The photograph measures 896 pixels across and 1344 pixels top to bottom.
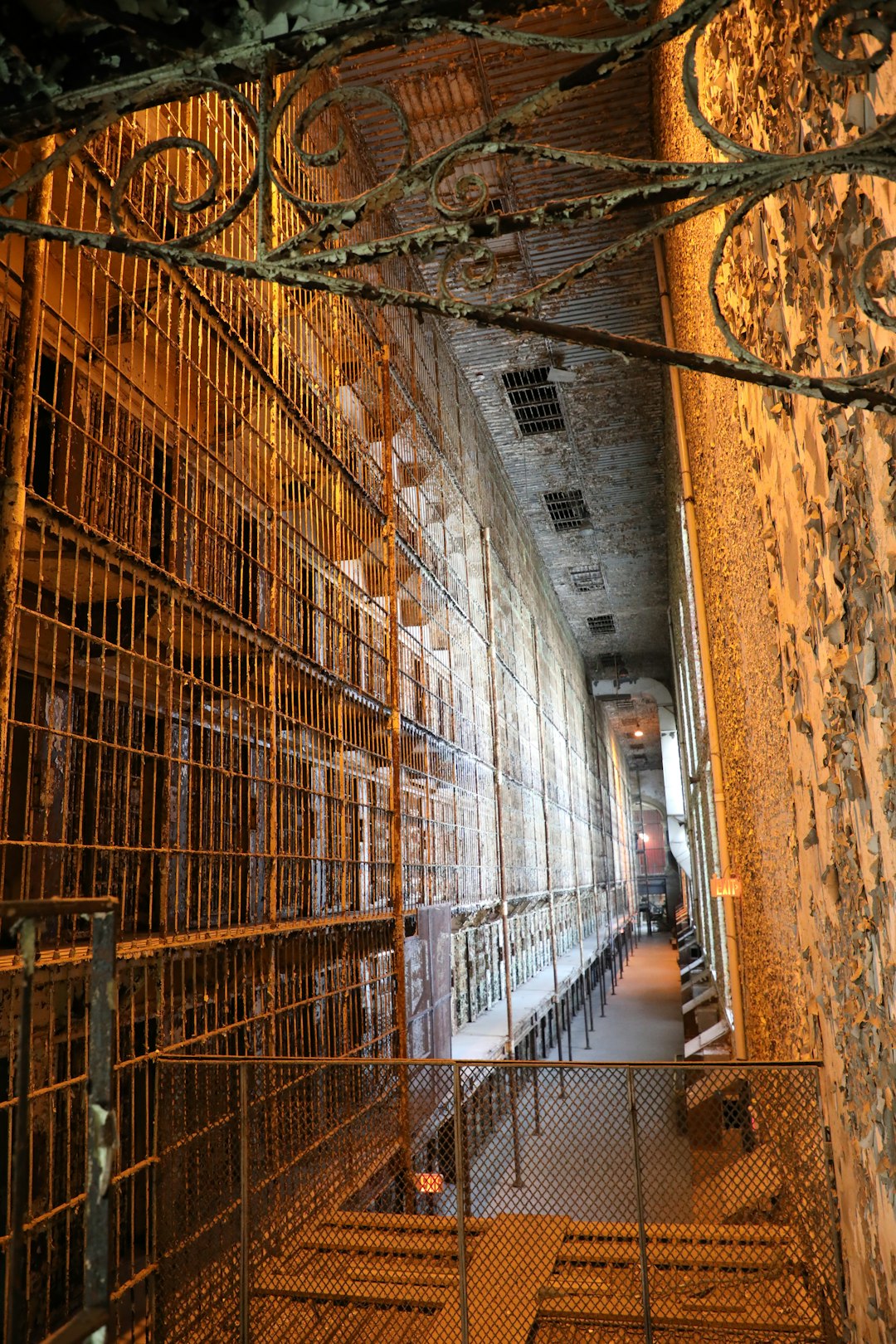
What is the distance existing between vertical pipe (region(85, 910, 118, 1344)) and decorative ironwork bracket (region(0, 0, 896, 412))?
1.26 m

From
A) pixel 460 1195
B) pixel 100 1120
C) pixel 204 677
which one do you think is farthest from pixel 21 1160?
pixel 204 677

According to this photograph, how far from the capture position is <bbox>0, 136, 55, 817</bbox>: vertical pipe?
9.25 ft

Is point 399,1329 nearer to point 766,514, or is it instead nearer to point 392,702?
point 766,514

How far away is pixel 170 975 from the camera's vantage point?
12.5ft

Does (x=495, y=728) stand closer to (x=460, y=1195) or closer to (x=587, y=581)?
(x=460, y=1195)

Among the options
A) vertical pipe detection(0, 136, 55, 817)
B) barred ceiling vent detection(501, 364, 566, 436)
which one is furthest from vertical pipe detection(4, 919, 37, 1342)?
barred ceiling vent detection(501, 364, 566, 436)

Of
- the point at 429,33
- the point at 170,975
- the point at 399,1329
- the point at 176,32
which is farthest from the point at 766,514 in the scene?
the point at 399,1329

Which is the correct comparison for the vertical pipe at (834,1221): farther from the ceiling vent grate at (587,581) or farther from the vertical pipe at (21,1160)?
the ceiling vent grate at (587,581)

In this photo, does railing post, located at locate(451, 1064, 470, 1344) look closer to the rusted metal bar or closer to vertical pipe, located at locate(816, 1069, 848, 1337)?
vertical pipe, located at locate(816, 1069, 848, 1337)

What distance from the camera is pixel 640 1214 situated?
10.2 feet

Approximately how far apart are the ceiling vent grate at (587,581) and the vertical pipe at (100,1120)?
17694 millimetres

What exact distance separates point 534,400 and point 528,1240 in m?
10.3

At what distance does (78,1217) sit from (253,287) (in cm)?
460

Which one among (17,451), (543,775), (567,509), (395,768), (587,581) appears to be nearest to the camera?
(17,451)
